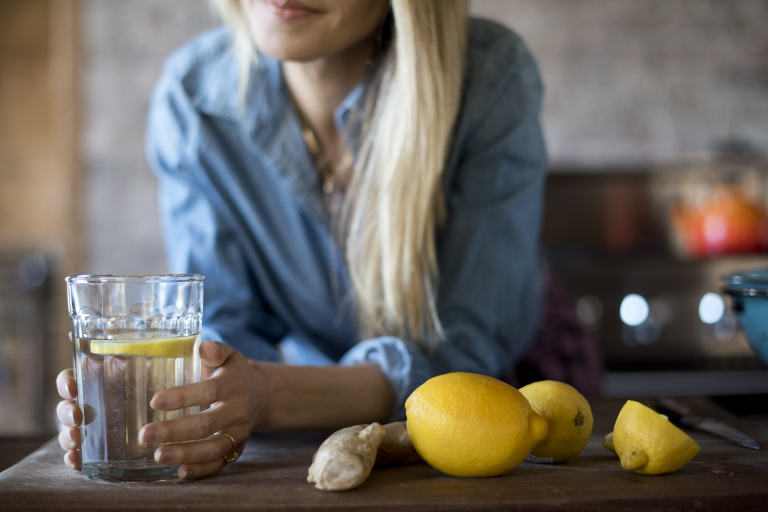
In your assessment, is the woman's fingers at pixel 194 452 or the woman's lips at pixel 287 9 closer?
the woman's fingers at pixel 194 452

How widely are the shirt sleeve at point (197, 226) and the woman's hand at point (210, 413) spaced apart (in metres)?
0.37

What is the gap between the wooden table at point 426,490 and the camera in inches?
18.1

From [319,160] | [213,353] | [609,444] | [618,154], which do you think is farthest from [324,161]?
[618,154]

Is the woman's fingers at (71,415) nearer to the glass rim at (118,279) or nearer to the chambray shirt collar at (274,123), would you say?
the glass rim at (118,279)

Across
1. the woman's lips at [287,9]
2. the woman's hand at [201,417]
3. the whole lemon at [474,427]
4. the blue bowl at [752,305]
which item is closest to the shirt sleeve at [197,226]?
the woman's lips at [287,9]

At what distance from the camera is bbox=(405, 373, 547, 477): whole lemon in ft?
1.65

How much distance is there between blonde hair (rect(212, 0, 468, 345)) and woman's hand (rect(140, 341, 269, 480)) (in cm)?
27

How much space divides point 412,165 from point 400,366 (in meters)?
0.27

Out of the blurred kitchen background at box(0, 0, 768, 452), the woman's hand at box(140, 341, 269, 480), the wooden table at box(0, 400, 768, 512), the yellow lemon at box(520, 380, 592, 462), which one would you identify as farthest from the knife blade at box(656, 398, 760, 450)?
the blurred kitchen background at box(0, 0, 768, 452)

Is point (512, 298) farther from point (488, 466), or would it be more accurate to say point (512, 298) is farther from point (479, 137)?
point (488, 466)

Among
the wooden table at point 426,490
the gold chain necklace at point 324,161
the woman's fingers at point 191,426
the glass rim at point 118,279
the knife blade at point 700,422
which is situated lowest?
the knife blade at point 700,422

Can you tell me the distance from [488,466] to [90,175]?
2403mm

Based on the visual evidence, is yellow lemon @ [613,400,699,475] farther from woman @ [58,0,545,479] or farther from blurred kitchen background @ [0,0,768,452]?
blurred kitchen background @ [0,0,768,452]

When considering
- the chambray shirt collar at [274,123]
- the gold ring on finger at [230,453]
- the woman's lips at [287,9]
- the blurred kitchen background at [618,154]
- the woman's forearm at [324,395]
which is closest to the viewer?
the gold ring on finger at [230,453]
